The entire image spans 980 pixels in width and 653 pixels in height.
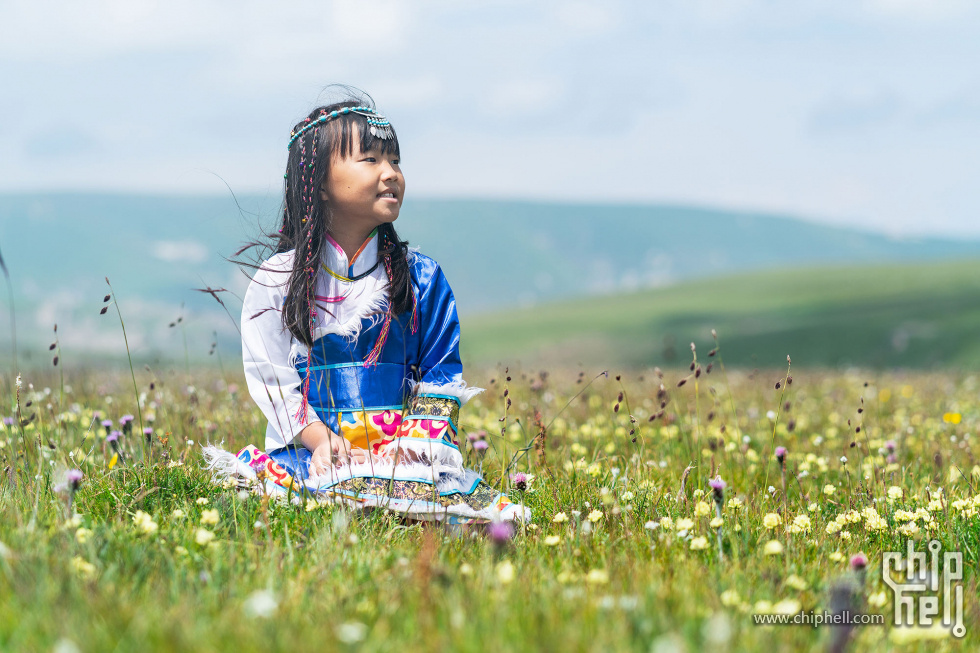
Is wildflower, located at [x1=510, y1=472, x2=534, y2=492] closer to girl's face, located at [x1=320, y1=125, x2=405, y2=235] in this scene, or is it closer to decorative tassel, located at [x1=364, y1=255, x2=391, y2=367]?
decorative tassel, located at [x1=364, y1=255, x2=391, y2=367]

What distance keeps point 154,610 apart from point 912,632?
2.42 metres

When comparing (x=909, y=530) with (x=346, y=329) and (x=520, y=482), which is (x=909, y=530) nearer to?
(x=520, y=482)

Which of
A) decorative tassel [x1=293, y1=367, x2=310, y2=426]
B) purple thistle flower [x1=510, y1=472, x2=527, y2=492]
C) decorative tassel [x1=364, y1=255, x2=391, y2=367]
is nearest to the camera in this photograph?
purple thistle flower [x1=510, y1=472, x2=527, y2=492]

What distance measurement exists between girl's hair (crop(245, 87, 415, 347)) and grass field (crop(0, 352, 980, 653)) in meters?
1.14

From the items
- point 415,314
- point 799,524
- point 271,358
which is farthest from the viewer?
point 415,314

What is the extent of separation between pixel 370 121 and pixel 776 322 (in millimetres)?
79599

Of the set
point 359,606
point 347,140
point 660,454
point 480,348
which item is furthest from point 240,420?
point 480,348

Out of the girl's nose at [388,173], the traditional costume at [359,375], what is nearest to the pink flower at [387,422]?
the traditional costume at [359,375]

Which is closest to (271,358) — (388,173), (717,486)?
(388,173)

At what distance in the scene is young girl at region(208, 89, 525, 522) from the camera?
15.5ft

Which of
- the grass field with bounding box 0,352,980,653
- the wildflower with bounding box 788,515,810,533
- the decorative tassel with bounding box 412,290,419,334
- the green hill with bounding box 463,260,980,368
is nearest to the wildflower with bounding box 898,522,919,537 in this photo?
the grass field with bounding box 0,352,980,653

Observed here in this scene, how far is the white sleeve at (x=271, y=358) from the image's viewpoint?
15.6 feet

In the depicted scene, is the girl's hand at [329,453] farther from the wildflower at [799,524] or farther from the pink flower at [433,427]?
the wildflower at [799,524]

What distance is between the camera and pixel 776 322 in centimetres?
7900
